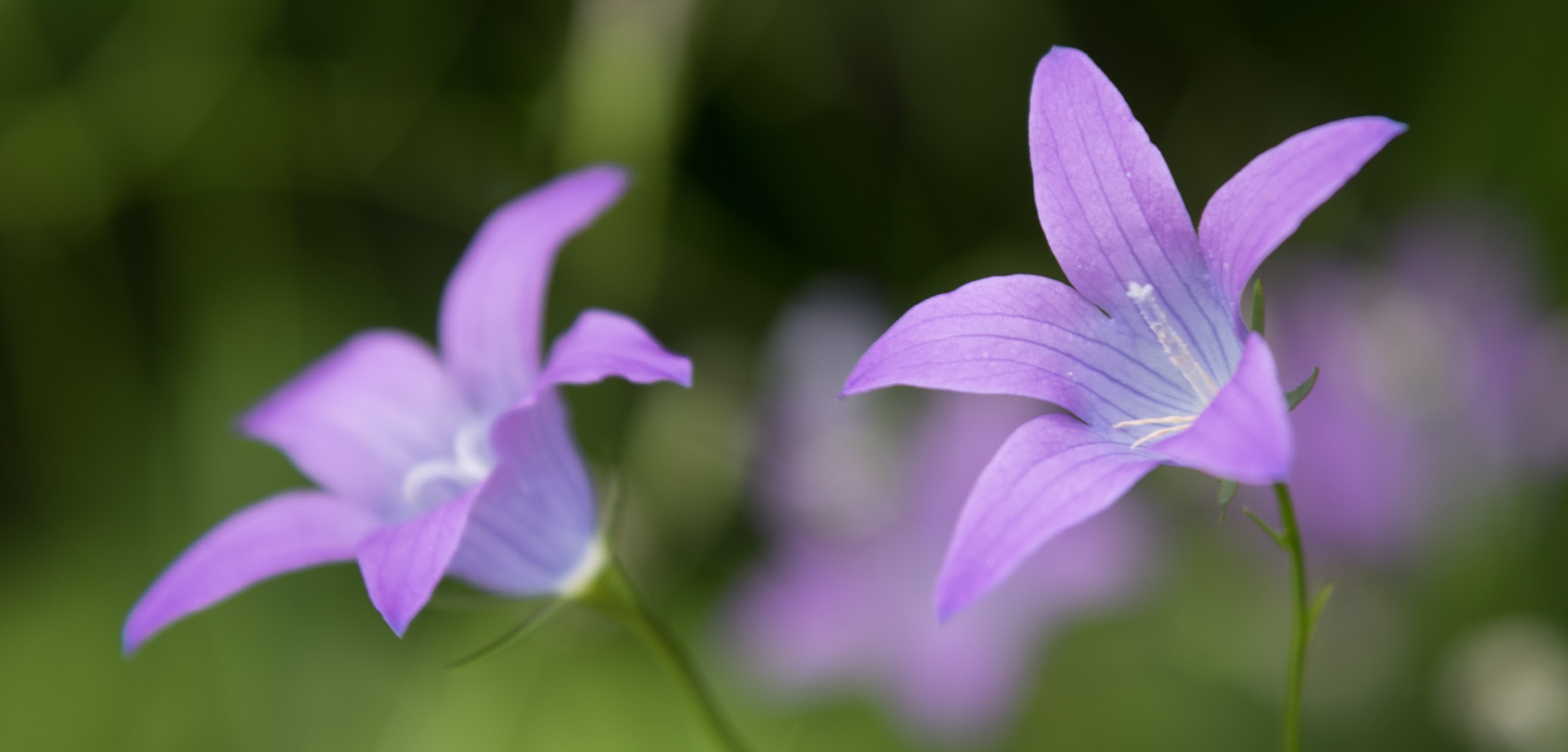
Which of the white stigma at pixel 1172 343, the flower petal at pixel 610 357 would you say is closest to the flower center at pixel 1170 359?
the white stigma at pixel 1172 343

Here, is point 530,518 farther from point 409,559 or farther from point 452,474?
point 409,559

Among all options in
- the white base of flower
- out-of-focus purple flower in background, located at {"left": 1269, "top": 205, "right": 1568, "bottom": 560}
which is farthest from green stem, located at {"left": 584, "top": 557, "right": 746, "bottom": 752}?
out-of-focus purple flower in background, located at {"left": 1269, "top": 205, "right": 1568, "bottom": 560}

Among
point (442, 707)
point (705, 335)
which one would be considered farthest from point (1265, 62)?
point (442, 707)

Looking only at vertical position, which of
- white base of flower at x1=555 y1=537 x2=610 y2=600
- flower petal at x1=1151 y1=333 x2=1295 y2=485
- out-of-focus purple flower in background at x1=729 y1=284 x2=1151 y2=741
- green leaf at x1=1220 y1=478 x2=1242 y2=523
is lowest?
out-of-focus purple flower in background at x1=729 y1=284 x2=1151 y2=741

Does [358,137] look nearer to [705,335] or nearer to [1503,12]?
[705,335]

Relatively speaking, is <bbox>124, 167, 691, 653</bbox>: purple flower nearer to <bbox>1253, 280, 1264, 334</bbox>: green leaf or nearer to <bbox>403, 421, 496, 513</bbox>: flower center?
<bbox>403, 421, 496, 513</bbox>: flower center

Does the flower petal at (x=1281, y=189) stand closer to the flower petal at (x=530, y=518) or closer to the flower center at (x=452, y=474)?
the flower petal at (x=530, y=518)
